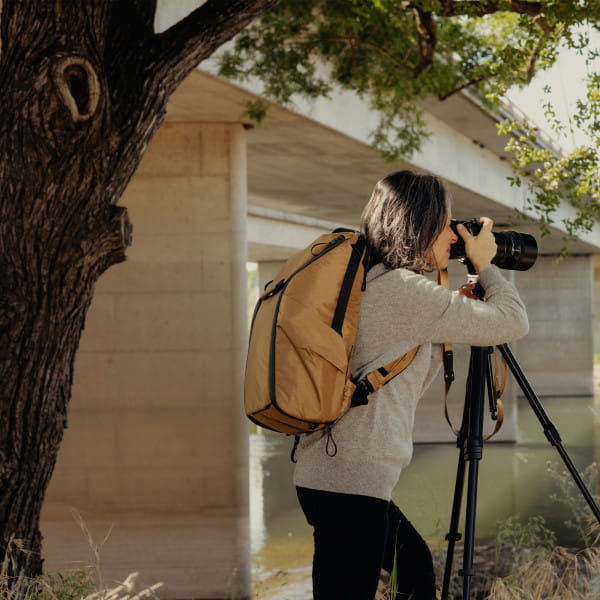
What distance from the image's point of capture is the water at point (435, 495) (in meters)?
9.05

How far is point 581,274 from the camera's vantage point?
3016cm

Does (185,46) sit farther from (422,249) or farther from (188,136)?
(188,136)

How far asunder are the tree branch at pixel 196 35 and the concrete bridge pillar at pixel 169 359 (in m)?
5.50

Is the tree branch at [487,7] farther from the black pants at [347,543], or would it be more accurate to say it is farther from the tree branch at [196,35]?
the black pants at [347,543]

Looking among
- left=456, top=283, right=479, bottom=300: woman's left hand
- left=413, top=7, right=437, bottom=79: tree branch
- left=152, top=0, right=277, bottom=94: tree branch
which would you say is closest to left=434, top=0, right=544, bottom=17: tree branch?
left=413, top=7, right=437, bottom=79: tree branch

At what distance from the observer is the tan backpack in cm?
192

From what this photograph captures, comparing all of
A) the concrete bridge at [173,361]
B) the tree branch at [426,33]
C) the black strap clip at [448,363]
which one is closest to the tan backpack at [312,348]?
the black strap clip at [448,363]

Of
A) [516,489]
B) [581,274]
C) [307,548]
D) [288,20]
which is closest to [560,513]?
[516,489]

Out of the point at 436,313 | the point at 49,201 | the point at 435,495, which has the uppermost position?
the point at 49,201

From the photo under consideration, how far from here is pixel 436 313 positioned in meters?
1.97

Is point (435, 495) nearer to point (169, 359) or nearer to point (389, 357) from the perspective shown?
point (169, 359)

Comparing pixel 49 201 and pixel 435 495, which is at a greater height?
pixel 49 201

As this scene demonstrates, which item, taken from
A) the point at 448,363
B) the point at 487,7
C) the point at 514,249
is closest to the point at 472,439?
the point at 448,363

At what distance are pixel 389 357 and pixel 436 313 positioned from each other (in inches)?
5.7
